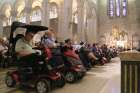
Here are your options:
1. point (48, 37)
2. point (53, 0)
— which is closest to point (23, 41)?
point (48, 37)

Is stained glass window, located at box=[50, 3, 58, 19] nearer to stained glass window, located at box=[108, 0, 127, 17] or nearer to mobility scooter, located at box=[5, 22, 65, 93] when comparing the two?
stained glass window, located at box=[108, 0, 127, 17]

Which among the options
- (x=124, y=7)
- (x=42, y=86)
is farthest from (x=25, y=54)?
(x=124, y=7)

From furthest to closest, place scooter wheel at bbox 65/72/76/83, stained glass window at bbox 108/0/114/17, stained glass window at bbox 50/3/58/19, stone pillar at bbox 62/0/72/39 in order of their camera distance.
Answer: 1. stained glass window at bbox 108/0/114/17
2. stained glass window at bbox 50/3/58/19
3. stone pillar at bbox 62/0/72/39
4. scooter wheel at bbox 65/72/76/83

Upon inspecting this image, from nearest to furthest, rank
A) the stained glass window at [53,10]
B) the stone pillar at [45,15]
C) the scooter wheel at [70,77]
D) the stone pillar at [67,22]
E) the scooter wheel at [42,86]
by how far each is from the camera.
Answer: the scooter wheel at [42,86], the scooter wheel at [70,77], the stone pillar at [67,22], the stone pillar at [45,15], the stained glass window at [53,10]

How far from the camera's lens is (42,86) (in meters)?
5.77

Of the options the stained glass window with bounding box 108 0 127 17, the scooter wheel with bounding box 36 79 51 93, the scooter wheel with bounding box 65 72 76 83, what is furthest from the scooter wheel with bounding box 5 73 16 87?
the stained glass window with bounding box 108 0 127 17

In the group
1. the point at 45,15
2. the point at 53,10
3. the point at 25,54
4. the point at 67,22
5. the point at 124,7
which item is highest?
the point at 124,7

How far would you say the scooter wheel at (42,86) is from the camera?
226 inches

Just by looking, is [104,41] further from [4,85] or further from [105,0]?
[4,85]

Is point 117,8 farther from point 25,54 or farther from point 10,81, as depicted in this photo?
point 25,54

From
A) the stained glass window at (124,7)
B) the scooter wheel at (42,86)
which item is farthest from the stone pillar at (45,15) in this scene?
the stained glass window at (124,7)

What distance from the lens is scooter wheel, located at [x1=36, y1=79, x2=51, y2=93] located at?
5734mm

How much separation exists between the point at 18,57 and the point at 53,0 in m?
21.0

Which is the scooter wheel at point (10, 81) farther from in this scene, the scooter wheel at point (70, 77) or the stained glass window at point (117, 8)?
the stained glass window at point (117, 8)
